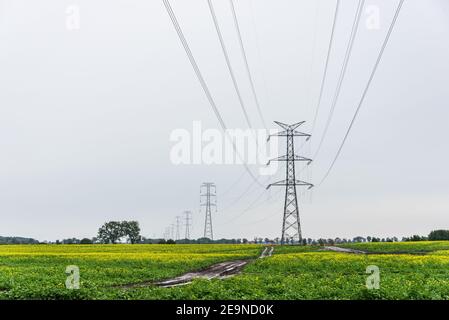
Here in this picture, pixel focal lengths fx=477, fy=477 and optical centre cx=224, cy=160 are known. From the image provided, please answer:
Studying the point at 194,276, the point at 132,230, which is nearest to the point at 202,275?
the point at 194,276

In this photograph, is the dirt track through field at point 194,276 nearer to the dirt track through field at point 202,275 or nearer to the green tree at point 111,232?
the dirt track through field at point 202,275

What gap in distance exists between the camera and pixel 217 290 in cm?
1859

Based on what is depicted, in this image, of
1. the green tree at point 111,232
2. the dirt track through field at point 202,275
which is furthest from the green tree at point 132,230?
the dirt track through field at point 202,275

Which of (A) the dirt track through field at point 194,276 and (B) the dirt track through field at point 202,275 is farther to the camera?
(B) the dirt track through field at point 202,275

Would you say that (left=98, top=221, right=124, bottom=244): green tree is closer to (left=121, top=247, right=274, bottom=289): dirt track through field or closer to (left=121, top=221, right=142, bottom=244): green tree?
(left=121, top=221, right=142, bottom=244): green tree

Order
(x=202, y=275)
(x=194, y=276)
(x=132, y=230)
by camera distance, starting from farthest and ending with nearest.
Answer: (x=132, y=230) < (x=202, y=275) < (x=194, y=276)

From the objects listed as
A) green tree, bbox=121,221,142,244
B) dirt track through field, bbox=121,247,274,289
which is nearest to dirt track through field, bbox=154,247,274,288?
dirt track through field, bbox=121,247,274,289

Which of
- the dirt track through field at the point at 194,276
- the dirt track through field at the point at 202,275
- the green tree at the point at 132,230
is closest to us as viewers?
the dirt track through field at the point at 194,276

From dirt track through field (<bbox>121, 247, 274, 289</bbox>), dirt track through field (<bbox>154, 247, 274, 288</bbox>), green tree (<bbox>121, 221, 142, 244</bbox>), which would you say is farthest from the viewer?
green tree (<bbox>121, 221, 142, 244</bbox>)

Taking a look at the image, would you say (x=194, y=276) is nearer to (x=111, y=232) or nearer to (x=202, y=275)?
(x=202, y=275)

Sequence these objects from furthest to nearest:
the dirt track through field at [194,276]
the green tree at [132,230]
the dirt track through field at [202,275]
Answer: the green tree at [132,230] → the dirt track through field at [202,275] → the dirt track through field at [194,276]
